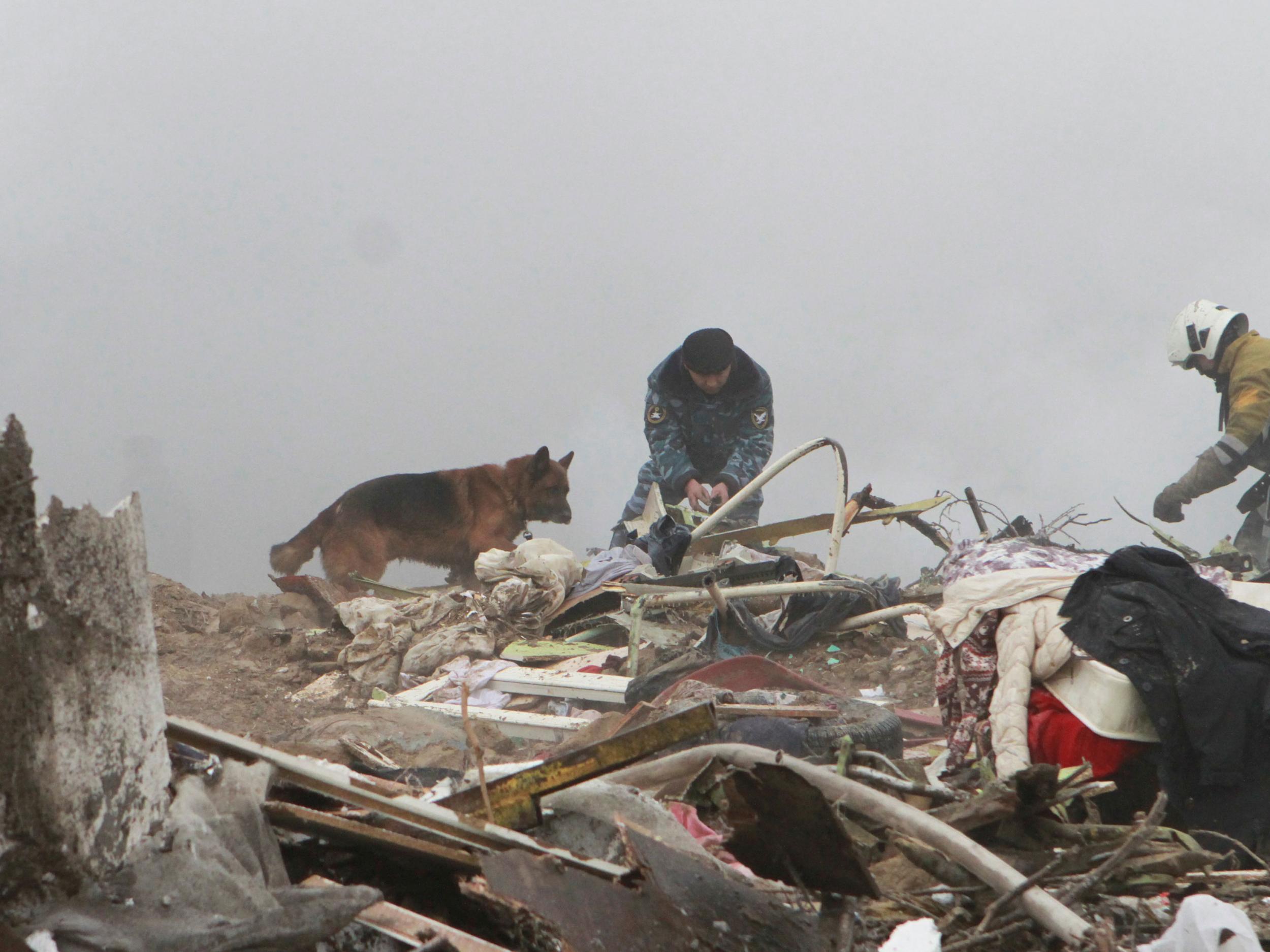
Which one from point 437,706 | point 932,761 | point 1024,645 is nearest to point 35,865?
point 1024,645

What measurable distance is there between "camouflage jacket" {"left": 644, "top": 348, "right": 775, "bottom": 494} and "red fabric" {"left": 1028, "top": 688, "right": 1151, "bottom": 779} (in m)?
5.34

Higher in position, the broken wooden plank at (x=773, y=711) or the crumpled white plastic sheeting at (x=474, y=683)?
the broken wooden plank at (x=773, y=711)

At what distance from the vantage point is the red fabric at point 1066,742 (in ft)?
10.2

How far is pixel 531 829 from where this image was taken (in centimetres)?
195

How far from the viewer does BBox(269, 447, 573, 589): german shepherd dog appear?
1017 centimetres

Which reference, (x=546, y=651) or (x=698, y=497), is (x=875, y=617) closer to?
(x=546, y=651)

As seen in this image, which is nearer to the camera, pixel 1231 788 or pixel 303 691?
pixel 1231 788

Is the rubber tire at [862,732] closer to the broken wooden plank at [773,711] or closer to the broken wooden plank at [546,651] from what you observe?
the broken wooden plank at [773,711]

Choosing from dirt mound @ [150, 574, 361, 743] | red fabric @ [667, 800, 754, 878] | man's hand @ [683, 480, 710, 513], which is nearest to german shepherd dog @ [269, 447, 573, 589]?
dirt mound @ [150, 574, 361, 743]

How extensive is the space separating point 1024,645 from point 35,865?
273cm

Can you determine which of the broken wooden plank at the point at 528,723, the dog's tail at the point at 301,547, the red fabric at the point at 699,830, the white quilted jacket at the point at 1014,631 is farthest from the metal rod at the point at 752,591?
the dog's tail at the point at 301,547

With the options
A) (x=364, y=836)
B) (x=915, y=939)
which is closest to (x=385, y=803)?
(x=364, y=836)

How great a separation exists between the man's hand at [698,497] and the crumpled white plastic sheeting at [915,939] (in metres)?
6.18

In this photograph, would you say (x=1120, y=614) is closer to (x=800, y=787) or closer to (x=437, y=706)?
(x=800, y=787)
